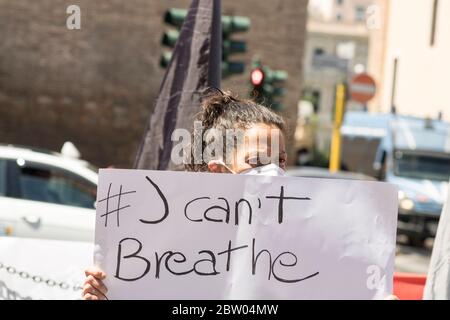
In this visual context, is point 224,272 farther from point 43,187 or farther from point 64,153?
point 64,153

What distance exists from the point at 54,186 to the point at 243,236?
564 centimetres

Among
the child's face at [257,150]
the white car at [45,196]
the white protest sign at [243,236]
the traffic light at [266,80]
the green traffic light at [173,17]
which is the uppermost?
the green traffic light at [173,17]

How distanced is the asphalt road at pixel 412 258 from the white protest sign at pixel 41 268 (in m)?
9.77

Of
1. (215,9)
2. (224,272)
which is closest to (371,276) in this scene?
(224,272)

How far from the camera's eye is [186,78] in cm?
362

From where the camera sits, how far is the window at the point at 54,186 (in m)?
7.49

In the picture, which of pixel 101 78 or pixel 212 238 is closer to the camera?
pixel 212 238

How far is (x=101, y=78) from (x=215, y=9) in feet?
69.5

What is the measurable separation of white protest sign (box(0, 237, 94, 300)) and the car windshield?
41.6ft

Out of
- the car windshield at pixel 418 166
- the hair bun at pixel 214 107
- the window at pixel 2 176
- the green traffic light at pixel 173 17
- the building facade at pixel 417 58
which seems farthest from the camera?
the building facade at pixel 417 58

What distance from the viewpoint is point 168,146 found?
139 inches

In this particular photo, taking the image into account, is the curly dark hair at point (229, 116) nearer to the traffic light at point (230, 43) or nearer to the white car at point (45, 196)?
the white car at point (45, 196)

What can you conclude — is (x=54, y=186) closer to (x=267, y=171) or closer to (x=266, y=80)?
(x=267, y=171)

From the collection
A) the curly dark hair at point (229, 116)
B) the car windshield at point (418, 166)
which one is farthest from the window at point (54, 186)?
the car windshield at point (418, 166)
